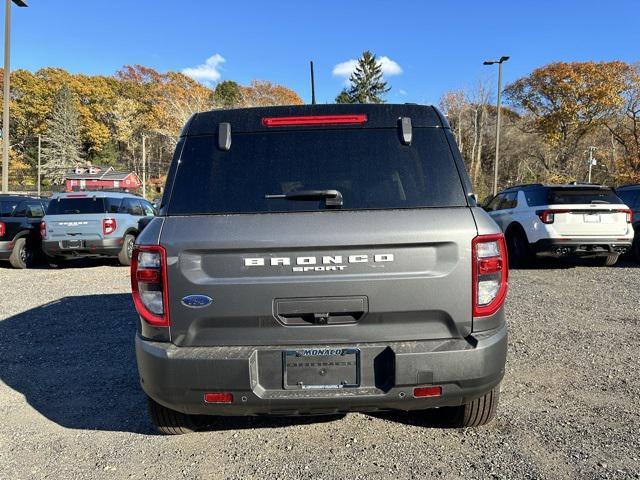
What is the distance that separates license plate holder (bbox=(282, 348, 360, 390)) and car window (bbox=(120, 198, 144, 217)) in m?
9.49

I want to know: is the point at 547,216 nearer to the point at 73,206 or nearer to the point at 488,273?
the point at 488,273

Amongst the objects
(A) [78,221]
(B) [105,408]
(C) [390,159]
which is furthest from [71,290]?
(C) [390,159]

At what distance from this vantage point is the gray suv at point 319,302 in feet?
7.70

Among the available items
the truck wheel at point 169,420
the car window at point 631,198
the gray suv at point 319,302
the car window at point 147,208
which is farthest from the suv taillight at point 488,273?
the car window at point 147,208

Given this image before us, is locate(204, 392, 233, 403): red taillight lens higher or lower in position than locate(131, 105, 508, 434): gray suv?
lower

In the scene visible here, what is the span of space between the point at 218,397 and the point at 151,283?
0.70 meters

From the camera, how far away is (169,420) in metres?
2.90

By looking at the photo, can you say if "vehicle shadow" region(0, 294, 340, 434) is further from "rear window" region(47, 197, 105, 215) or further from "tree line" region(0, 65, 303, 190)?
"tree line" region(0, 65, 303, 190)

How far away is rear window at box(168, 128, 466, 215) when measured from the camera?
2.49 metres

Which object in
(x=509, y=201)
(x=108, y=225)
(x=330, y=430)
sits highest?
(x=509, y=201)

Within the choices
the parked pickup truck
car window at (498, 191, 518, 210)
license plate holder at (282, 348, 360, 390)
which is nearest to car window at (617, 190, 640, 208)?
car window at (498, 191, 518, 210)

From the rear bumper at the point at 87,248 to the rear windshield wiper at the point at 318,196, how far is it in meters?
8.64

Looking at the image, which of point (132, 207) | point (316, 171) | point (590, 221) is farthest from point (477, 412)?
point (132, 207)

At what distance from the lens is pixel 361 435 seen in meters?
2.98
